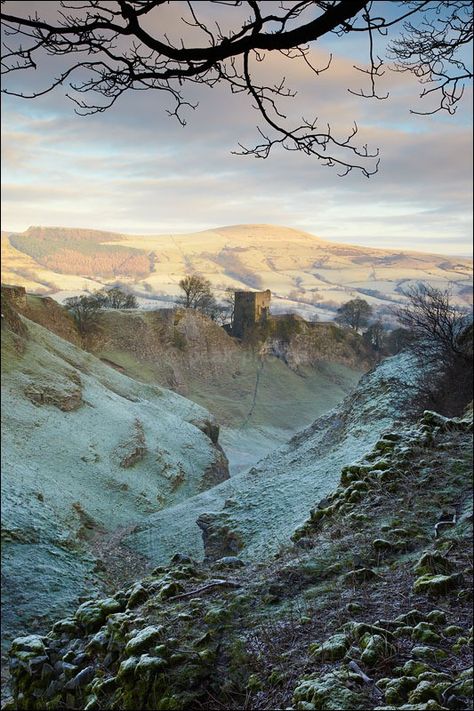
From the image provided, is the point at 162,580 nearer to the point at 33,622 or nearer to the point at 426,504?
the point at 426,504

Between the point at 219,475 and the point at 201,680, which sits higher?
the point at 201,680

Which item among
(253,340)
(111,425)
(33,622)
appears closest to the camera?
(33,622)

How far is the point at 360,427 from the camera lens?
26.0 metres

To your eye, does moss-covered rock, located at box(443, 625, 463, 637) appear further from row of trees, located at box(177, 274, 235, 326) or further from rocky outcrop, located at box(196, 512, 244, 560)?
row of trees, located at box(177, 274, 235, 326)

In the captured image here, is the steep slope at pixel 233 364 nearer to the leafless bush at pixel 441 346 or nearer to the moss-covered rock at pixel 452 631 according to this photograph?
the leafless bush at pixel 441 346

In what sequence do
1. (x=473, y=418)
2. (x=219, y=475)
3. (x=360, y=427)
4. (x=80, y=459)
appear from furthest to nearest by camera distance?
(x=219, y=475) → (x=80, y=459) → (x=360, y=427) → (x=473, y=418)

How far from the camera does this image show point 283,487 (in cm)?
2172

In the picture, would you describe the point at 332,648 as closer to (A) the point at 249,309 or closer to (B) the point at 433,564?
(B) the point at 433,564

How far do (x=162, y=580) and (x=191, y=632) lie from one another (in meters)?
2.08

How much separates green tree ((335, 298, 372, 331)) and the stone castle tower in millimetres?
10680

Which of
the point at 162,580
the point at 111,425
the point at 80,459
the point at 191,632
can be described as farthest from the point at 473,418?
the point at 111,425

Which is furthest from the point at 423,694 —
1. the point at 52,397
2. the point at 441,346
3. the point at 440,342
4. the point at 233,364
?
the point at 233,364

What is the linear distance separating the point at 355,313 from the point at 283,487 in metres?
67.2

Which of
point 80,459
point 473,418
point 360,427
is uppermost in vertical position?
point 473,418
